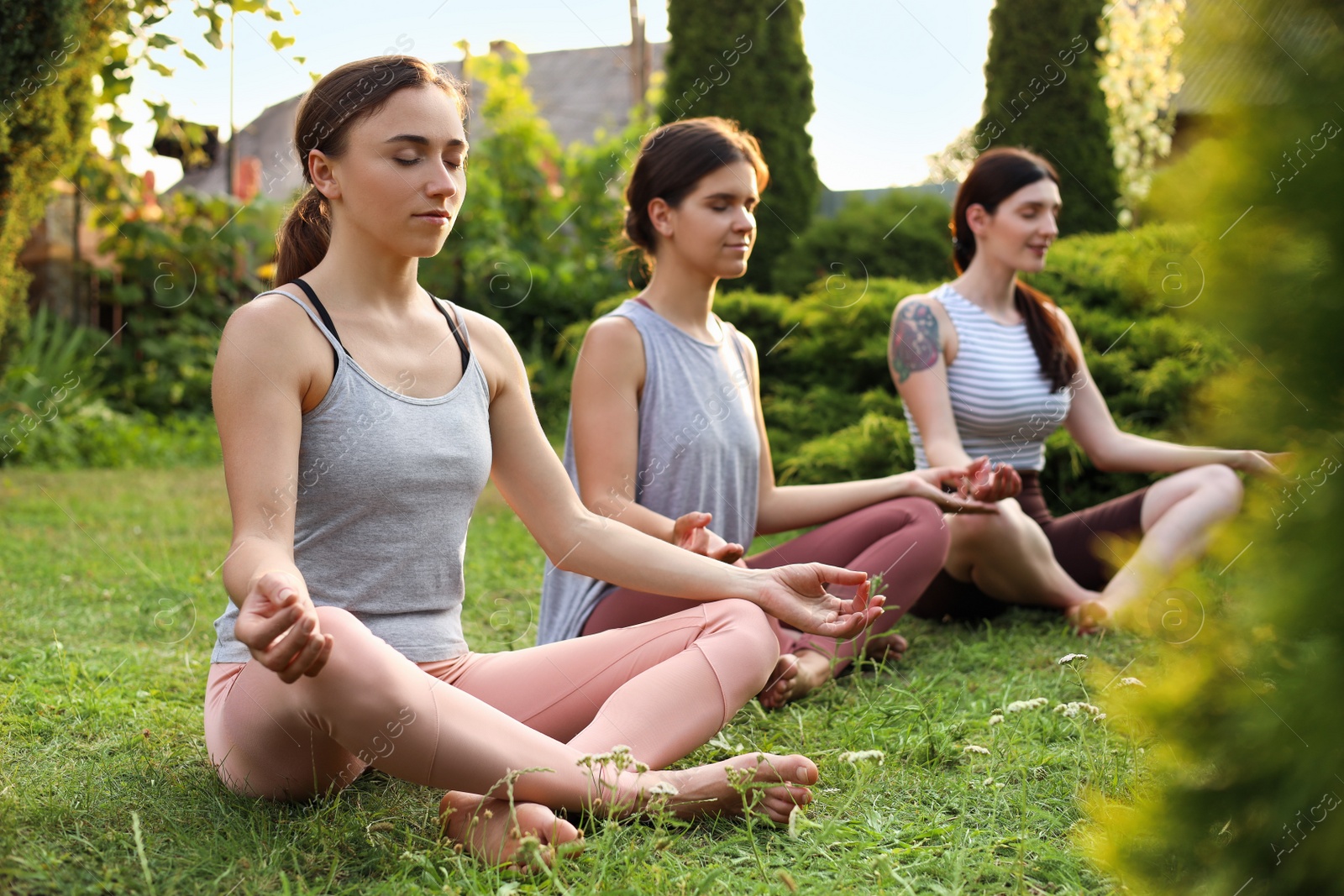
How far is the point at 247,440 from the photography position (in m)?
1.87

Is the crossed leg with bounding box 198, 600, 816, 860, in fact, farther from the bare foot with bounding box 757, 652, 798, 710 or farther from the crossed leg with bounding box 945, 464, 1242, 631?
the crossed leg with bounding box 945, 464, 1242, 631

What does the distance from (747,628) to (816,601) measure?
168mm

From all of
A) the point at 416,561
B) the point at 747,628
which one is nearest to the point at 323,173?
the point at 416,561

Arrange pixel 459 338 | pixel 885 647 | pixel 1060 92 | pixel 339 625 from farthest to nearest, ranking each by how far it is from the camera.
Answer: pixel 1060 92, pixel 885 647, pixel 459 338, pixel 339 625

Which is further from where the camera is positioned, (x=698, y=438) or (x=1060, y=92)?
(x=1060, y=92)

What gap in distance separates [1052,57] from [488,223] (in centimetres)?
459

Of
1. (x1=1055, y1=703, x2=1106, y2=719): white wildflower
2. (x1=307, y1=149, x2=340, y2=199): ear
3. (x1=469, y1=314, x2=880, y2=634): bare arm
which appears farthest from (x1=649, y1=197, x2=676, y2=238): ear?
(x1=1055, y1=703, x2=1106, y2=719): white wildflower

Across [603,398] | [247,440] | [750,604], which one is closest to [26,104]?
[603,398]

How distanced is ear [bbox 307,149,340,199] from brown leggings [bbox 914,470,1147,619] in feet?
7.92

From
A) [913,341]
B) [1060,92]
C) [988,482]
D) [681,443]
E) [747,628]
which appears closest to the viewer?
[747,628]

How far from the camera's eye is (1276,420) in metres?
0.86

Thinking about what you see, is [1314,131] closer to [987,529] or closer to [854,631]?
[854,631]

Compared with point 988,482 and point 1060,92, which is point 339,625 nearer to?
point 988,482

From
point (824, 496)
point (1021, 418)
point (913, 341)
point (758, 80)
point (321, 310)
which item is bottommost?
point (824, 496)
